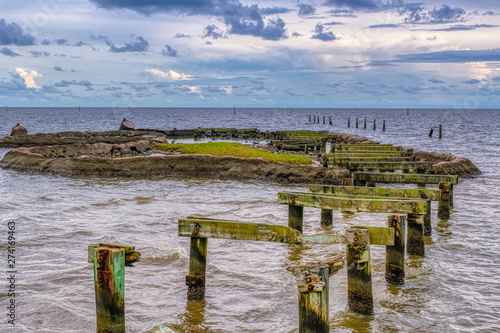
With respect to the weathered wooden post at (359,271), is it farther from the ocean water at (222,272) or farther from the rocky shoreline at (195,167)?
the rocky shoreline at (195,167)

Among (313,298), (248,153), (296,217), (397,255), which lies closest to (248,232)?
(313,298)

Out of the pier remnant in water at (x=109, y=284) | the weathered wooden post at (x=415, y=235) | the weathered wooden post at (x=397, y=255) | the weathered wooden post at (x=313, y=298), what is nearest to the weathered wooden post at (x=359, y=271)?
the weathered wooden post at (x=397, y=255)

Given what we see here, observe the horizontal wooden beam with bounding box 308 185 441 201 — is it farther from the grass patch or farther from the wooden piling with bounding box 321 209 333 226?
the grass patch

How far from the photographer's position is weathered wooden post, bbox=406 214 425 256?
32.2ft

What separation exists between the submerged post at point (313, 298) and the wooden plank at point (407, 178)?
28.7 feet

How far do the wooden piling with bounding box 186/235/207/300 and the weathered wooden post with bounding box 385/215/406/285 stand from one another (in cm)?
316

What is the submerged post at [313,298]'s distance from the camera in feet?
18.1

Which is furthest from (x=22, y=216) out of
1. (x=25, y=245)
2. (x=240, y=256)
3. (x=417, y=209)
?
(x=417, y=209)

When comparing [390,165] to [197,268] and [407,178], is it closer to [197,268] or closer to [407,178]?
[407,178]

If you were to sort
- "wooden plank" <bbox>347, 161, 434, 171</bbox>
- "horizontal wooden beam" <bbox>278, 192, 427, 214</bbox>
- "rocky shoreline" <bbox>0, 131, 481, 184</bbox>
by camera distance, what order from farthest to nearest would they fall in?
"rocky shoreline" <bbox>0, 131, 481, 184</bbox>, "wooden plank" <bbox>347, 161, 434, 171</bbox>, "horizontal wooden beam" <bbox>278, 192, 427, 214</bbox>

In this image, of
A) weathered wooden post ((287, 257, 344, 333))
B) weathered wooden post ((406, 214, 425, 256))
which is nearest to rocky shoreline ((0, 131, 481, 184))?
weathered wooden post ((406, 214, 425, 256))

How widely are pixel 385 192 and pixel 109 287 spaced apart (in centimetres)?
707

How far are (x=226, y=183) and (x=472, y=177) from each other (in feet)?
39.1

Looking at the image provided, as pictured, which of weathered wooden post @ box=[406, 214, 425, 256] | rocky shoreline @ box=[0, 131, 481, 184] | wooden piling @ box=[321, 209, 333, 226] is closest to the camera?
weathered wooden post @ box=[406, 214, 425, 256]
